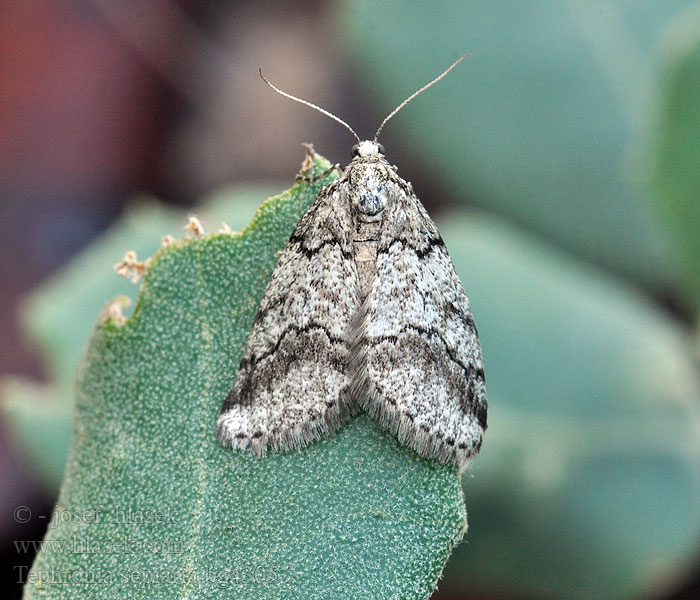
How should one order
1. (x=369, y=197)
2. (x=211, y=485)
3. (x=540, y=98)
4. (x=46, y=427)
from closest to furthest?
1. (x=211, y=485)
2. (x=369, y=197)
3. (x=46, y=427)
4. (x=540, y=98)

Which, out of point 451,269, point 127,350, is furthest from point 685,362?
point 127,350

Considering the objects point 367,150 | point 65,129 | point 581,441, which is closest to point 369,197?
point 367,150

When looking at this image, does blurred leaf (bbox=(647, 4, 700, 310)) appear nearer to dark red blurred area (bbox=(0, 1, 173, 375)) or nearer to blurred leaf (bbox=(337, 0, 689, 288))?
blurred leaf (bbox=(337, 0, 689, 288))

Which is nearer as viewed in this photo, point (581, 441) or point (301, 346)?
point (301, 346)

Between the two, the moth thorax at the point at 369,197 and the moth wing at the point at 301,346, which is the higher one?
the moth thorax at the point at 369,197

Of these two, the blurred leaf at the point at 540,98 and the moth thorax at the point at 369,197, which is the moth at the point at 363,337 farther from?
the blurred leaf at the point at 540,98

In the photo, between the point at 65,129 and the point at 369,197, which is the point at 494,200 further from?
the point at 65,129

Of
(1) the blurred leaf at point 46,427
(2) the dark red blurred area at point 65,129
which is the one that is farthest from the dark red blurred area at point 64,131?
(1) the blurred leaf at point 46,427

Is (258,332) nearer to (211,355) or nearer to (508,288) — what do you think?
(211,355)
